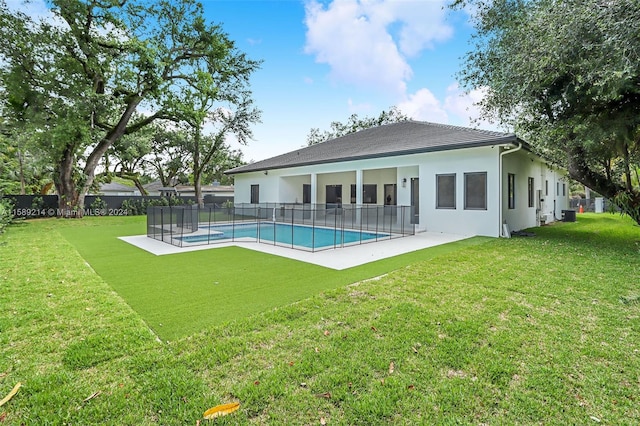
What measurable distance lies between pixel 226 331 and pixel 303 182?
16604 mm

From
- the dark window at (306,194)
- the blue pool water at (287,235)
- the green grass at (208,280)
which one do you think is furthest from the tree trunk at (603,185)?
the dark window at (306,194)

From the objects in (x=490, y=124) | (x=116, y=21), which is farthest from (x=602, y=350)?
(x=116, y=21)

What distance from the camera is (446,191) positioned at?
37.6 feet

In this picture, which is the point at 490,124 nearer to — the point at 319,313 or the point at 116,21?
the point at 319,313

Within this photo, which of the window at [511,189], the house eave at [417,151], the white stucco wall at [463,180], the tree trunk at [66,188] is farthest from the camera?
the tree trunk at [66,188]

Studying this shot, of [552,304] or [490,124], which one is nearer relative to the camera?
[552,304]

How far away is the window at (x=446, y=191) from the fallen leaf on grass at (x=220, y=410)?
10.7 meters

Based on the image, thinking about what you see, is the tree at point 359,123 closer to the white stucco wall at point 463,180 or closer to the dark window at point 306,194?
the dark window at point 306,194

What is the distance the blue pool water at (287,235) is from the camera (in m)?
8.83

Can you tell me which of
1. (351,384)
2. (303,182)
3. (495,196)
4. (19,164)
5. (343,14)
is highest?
(343,14)

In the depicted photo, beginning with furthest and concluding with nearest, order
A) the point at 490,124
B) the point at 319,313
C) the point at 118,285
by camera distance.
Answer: the point at 490,124, the point at 118,285, the point at 319,313

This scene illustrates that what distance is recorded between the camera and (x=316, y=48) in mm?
14102

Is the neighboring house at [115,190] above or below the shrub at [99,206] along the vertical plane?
above

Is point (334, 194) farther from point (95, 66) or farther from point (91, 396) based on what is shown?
point (91, 396)
